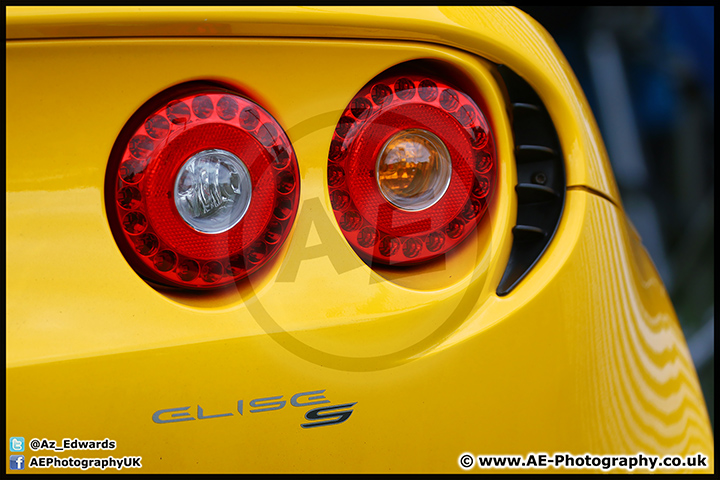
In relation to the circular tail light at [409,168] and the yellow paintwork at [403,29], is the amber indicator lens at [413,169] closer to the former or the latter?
the circular tail light at [409,168]

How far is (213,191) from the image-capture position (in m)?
0.86

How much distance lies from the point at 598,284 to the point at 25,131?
3.12 feet

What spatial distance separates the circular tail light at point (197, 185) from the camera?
0.85 m

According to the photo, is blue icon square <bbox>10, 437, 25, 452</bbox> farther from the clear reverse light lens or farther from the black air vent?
Answer: the black air vent

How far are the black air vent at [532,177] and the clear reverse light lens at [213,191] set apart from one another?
467 mm

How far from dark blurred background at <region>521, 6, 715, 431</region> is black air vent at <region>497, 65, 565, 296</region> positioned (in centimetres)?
485

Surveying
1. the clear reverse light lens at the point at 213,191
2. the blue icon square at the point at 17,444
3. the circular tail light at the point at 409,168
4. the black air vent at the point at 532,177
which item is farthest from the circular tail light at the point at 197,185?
the black air vent at the point at 532,177

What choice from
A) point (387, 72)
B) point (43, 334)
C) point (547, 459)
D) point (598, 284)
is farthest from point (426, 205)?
point (43, 334)

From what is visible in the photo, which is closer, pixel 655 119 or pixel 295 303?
pixel 295 303

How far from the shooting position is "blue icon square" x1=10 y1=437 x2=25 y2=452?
2.61 feet

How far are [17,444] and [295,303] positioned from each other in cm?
44

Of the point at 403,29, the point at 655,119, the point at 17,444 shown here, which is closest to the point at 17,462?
the point at 17,444

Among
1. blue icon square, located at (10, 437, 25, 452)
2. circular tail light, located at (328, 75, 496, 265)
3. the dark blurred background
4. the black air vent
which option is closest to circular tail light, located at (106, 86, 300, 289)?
circular tail light, located at (328, 75, 496, 265)

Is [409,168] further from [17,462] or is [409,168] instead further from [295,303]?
[17,462]
